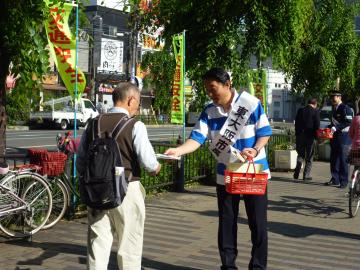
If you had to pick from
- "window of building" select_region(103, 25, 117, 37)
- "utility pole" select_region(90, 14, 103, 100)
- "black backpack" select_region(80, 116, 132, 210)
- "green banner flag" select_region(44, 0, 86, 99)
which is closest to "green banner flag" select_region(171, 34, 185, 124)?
"green banner flag" select_region(44, 0, 86, 99)

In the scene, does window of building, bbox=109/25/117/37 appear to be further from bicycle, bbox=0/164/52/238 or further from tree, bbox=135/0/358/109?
bicycle, bbox=0/164/52/238

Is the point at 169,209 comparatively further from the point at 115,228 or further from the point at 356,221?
the point at 115,228

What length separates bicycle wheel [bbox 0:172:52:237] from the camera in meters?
6.02

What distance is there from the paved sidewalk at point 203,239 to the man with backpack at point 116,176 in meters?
1.29

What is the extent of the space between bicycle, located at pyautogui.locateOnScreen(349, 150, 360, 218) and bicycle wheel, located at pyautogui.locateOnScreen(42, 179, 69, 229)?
4.08 m

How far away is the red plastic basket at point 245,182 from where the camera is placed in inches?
173

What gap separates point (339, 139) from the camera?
10.9m

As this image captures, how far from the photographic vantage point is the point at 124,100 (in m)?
4.02

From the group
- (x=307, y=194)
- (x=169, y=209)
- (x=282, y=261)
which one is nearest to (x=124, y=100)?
(x=282, y=261)

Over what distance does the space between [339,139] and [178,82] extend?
369 centimetres

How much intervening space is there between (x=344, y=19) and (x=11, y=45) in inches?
504

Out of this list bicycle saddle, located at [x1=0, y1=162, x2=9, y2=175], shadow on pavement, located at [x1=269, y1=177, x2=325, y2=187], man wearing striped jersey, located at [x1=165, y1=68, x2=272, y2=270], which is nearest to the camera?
man wearing striped jersey, located at [x1=165, y1=68, x2=272, y2=270]

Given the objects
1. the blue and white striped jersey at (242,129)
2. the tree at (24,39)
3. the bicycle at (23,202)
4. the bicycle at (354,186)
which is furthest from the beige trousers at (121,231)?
the bicycle at (354,186)

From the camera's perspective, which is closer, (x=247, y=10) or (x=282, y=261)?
(x=282, y=261)
